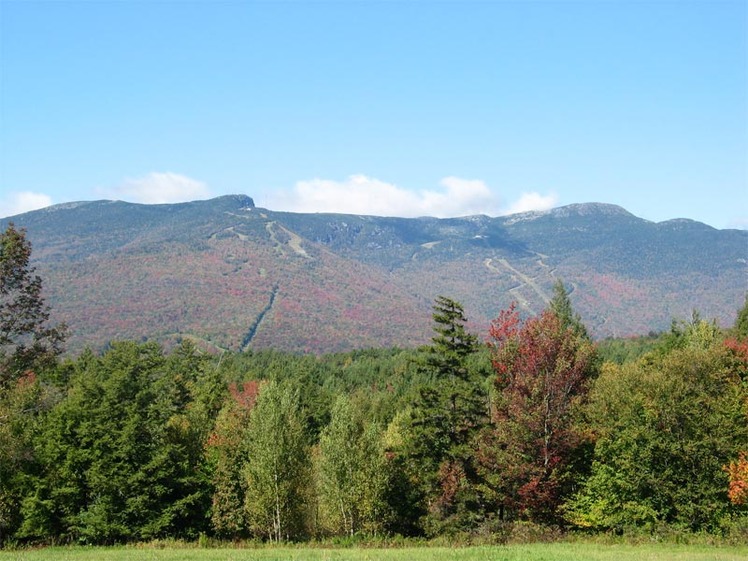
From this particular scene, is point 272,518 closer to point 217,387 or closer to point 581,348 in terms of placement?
point 581,348

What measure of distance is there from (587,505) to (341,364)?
126m

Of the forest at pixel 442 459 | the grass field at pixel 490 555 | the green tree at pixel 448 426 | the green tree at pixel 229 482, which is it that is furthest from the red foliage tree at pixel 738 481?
the green tree at pixel 229 482

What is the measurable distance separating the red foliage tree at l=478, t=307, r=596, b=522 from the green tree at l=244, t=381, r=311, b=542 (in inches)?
475

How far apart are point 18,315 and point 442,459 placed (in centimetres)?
2281

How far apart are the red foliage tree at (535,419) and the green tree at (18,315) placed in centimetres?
2272

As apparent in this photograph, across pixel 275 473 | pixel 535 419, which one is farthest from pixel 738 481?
pixel 275 473

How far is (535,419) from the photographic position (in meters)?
38.2

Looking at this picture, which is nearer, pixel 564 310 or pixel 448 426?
pixel 448 426

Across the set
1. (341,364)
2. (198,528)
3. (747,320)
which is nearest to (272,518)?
(198,528)

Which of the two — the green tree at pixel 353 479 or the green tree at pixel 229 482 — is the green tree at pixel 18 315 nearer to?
the green tree at pixel 229 482

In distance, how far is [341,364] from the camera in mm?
163750

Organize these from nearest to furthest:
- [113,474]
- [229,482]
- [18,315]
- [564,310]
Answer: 1. [18,315]
2. [113,474]
3. [229,482]
4. [564,310]

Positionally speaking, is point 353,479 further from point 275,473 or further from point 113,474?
point 113,474

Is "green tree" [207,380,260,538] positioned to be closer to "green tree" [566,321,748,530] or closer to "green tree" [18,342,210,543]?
"green tree" [18,342,210,543]
